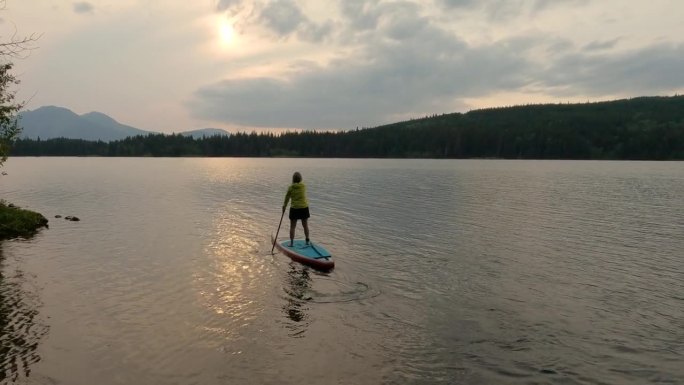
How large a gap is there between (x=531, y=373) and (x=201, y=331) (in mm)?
8573

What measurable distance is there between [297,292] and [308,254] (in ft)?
14.3

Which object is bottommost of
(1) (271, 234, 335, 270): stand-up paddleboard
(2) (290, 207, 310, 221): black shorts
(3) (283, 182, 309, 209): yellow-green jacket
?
(1) (271, 234, 335, 270): stand-up paddleboard

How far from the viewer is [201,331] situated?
12945 millimetres

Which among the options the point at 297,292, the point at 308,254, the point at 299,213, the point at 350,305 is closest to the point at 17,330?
the point at 297,292

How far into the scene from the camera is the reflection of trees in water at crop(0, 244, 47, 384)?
10.4 metres

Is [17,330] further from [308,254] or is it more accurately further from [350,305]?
[308,254]

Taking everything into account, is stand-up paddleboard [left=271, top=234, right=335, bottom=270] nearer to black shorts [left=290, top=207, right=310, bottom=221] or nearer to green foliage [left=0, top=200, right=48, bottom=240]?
black shorts [left=290, top=207, right=310, bottom=221]

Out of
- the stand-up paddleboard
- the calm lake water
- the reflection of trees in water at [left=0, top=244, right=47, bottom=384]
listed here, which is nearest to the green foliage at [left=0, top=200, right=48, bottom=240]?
the calm lake water

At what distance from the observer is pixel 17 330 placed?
12641 mm

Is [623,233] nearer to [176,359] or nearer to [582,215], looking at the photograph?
[582,215]

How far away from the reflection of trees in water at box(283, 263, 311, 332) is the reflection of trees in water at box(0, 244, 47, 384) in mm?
6566

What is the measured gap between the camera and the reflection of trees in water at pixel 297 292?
14.5m

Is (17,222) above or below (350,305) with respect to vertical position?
above

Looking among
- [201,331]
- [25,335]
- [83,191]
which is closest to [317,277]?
[201,331]
